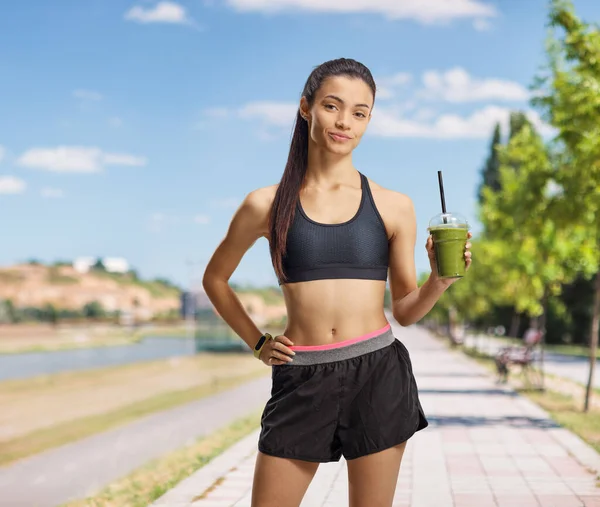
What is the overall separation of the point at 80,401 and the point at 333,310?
1446 inches

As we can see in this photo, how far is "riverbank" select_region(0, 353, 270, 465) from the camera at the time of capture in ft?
79.9

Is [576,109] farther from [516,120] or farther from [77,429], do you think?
[516,120]

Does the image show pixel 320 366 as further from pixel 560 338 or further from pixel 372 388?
pixel 560 338

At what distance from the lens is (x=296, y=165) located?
3135 millimetres

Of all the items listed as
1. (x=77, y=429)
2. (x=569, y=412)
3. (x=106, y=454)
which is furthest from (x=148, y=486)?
(x=77, y=429)

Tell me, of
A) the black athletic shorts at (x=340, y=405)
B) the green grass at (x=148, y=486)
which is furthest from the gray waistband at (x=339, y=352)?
the green grass at (x=148, y=486)

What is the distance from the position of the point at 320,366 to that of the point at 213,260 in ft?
1.69

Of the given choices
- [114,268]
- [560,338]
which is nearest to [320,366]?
[560,338]

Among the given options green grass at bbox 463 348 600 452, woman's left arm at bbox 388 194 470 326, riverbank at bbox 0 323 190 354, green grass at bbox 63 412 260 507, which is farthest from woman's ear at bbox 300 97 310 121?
riverbank at bbox 0 323 190 354

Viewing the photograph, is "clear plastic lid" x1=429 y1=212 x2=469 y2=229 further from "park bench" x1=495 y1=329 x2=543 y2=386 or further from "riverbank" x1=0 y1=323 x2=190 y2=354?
"riverbank" x1=0 y1=323 x2=190 y2=354

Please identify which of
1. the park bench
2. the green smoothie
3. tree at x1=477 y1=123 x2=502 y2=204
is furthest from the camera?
tree at x1=477 y1=123 x2=502 y2=204

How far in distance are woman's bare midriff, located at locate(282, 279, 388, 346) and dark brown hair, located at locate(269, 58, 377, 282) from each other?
104 millimetres

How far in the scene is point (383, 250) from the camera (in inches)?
118

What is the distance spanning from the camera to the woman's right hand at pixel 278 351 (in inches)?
116
